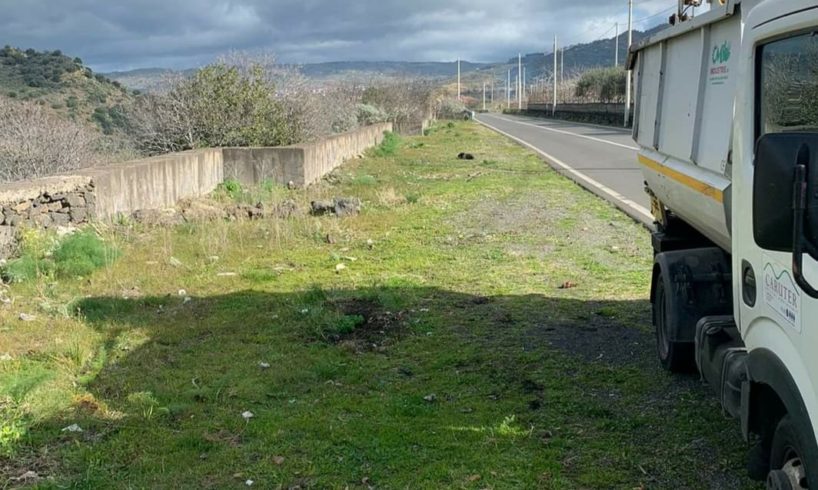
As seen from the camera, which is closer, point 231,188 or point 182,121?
point 231,188

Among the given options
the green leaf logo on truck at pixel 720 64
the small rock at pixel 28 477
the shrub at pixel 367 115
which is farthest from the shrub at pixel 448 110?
the small rock at pixel 28 477

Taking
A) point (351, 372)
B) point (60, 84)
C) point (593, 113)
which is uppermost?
point (60, 84)

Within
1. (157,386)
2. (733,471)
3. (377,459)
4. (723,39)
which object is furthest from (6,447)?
(723,39)

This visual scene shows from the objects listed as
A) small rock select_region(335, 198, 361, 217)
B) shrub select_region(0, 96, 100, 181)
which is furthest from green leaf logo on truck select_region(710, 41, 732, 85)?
shrub select_region(0, 96, 100, 181)

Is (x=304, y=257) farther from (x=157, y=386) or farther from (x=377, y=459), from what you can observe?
(x=377, y=459)

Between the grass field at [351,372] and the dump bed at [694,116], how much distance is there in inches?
53.3

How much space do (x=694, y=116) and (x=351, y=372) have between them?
3.14 meters

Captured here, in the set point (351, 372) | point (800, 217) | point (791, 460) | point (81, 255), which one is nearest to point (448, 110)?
point (81, 255)

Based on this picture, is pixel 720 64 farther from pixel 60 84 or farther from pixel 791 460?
pixel 60 84

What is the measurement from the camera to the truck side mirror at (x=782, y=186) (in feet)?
7.58

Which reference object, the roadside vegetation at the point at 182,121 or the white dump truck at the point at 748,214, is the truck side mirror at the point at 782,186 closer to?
the white dump truck at the point at 748,214

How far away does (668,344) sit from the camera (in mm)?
5469

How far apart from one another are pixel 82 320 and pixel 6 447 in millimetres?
2845

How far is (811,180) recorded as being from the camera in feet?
7.56
